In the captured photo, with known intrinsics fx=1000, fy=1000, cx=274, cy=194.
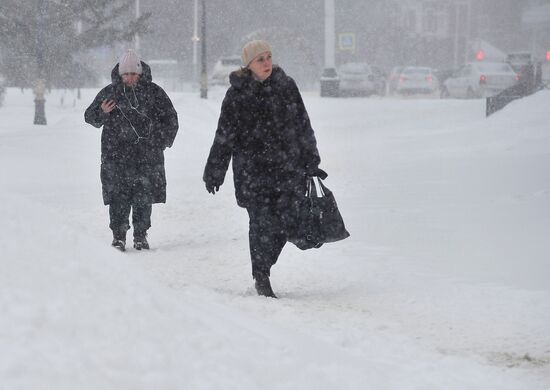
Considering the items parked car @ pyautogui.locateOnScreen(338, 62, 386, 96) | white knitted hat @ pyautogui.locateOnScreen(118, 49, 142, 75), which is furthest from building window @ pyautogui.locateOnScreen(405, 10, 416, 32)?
white knitted hat @ pyautogui.locateOnScreen(118, 49, 142, 75)

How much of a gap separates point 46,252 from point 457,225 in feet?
18.3

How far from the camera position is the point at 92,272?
3.69 m

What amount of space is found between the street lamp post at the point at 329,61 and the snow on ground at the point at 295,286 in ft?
44.6

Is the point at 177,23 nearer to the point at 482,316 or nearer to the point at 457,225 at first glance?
the point at 457,225

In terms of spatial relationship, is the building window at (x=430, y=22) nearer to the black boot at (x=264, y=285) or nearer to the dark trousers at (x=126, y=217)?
the dark trousers at (x=126, y=217)

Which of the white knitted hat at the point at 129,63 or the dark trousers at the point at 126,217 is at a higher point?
the white knitted hat at the point at 129,63

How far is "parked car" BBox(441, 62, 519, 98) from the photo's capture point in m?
28.2

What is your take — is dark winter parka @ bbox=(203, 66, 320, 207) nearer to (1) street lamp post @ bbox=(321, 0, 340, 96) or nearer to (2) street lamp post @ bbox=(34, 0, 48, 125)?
(2) street lamp post @ bbox=(34, 0, 48, 125)

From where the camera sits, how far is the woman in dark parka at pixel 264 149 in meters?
5.86

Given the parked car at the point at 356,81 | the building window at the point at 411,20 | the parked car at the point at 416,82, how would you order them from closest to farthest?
the parked car at the point at 356,81, the parked car at the point at 416,82, the building window at the point at 411,20

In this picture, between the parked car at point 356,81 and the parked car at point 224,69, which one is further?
the parked car at point 224,69

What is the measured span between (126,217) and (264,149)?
2.34 metres

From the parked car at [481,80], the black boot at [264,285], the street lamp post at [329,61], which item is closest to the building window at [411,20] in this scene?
the parked car at [481,80]

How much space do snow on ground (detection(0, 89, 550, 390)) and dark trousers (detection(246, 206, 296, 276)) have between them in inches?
10.2
